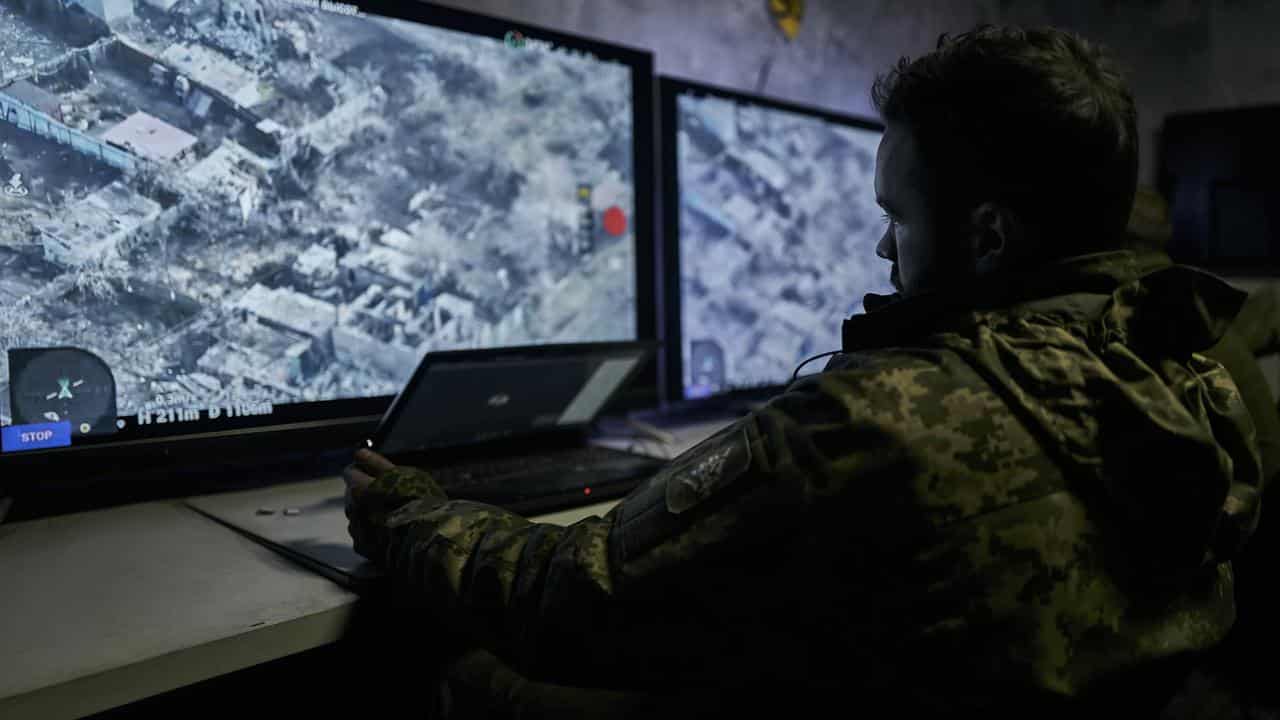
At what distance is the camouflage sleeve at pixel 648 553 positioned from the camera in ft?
1.93

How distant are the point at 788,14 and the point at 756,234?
0.71 m

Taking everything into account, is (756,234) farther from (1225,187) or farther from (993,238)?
(1225,187)

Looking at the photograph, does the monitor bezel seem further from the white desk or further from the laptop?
the white desk

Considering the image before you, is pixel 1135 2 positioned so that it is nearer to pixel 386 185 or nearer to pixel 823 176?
pixel 823 176

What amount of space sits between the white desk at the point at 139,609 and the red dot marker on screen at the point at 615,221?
0.62m

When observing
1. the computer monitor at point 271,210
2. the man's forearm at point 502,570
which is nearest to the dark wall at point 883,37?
the computer monitor at point 271,210

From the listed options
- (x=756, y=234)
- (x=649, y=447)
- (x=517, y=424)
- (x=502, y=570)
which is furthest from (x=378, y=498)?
(x=756, y=234)

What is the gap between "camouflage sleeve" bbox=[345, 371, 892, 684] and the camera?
1.93ft

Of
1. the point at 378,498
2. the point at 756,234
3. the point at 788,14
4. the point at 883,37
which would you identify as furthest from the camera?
the point at 883,37

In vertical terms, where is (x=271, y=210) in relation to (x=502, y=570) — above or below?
above

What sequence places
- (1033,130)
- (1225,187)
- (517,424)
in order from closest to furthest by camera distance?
(1033,130) → (517,424) → (1225,187)

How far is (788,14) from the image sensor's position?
6.81ft

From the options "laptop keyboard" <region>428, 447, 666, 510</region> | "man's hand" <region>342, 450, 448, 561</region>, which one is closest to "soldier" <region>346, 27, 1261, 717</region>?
"man's hand" <region>342, 450, 448, 561</region>

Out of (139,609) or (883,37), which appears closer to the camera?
(139,609)
